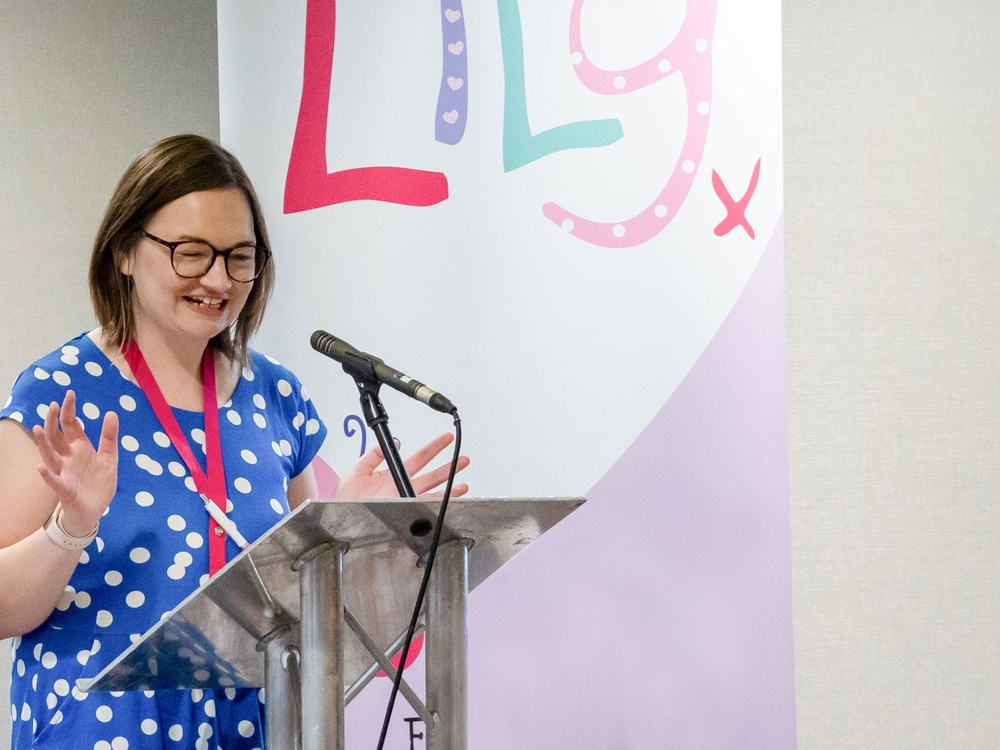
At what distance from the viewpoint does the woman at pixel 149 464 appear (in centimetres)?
144

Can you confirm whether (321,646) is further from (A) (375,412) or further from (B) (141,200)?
(B) (141,200)

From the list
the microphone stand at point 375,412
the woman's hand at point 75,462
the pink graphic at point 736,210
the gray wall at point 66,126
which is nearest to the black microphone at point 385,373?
the microphone stand at point 375,412

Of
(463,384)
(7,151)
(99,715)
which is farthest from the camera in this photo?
(7,151)

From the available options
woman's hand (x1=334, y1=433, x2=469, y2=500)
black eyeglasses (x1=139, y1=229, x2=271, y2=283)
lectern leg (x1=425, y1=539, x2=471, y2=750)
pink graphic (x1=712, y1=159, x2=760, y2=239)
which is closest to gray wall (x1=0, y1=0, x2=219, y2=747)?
black eyeglasses (x1=139, y1=229, x2=271, y2=283)

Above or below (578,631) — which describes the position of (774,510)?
above

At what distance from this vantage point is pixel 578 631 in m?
2.32

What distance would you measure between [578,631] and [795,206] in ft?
3.48

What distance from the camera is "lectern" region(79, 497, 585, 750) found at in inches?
42.7

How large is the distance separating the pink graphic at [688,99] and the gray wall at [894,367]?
0.28 meters

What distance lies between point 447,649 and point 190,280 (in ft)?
2.27

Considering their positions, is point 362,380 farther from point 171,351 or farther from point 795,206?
point 795,206

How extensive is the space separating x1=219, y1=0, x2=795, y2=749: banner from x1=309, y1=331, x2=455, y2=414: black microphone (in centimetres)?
107

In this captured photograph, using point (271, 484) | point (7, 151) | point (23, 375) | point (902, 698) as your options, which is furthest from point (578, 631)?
point (7, 151)

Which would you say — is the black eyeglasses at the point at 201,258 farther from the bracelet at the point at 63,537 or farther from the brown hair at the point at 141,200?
the bracelet at the point at 63,537
